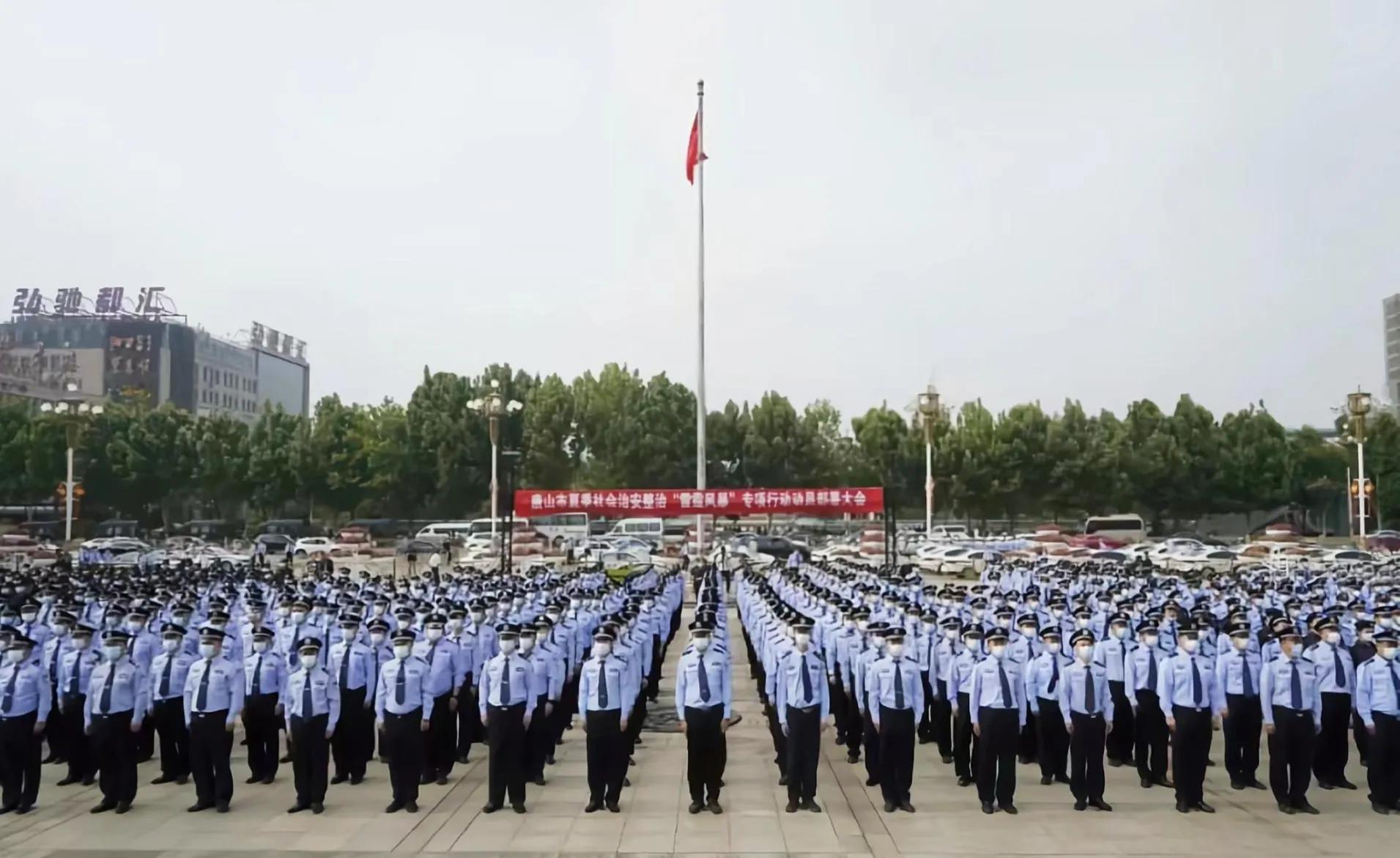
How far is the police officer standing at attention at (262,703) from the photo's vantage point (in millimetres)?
9352

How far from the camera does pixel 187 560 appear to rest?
26.9m

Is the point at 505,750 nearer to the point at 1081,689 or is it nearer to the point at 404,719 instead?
the point at 404,719

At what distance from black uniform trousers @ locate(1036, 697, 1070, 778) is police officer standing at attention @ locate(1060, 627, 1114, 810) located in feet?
1.31

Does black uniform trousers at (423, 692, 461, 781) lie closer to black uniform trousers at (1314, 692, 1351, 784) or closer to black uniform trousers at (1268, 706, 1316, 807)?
black uniform trousers at (1268, 706, 1316, 807)

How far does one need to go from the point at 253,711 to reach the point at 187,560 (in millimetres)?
19353

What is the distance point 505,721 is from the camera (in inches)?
338

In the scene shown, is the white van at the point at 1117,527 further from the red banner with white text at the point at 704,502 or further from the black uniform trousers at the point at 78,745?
the black uniform trousers at the point at 78,745

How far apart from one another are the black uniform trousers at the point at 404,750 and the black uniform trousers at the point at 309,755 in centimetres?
48

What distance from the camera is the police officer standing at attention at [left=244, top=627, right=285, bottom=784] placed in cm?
935

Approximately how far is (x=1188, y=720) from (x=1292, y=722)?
791mm

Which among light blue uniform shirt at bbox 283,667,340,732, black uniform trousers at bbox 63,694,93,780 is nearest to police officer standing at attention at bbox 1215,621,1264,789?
light blue uniform shirt at bbox 283,667,340,732

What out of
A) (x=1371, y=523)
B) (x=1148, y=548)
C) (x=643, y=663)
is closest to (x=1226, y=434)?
(x=1371, y=523)

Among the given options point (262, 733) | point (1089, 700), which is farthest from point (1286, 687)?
point (262, 733)

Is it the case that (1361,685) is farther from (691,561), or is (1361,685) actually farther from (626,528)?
(626,528)
